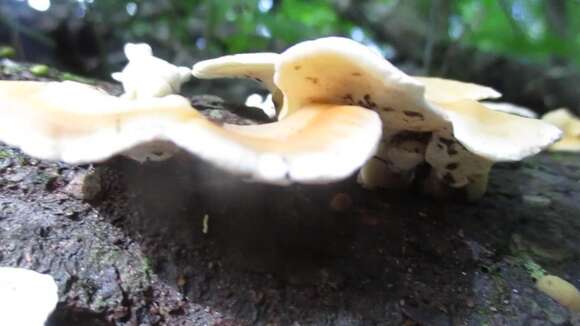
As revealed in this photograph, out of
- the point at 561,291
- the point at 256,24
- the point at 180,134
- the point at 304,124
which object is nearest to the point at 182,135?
the point at 180,134

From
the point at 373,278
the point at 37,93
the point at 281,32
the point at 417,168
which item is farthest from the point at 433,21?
the point at 37,93

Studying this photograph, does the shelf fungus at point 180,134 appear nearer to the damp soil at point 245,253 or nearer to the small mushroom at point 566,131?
the damp soil at point 245,253

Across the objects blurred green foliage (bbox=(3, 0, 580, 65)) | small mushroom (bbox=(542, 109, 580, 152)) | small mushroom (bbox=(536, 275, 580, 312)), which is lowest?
small mushroom (bbox=(536, 275, 580, 312))

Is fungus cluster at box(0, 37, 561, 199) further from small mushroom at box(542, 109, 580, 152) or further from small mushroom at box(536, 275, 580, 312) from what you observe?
small mushroom at box(542, 109, 580, 152)

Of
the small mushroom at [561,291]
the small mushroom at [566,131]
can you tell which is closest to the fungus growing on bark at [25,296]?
the small mushroom at [561,291]

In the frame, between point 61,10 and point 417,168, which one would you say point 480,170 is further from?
point 61,10

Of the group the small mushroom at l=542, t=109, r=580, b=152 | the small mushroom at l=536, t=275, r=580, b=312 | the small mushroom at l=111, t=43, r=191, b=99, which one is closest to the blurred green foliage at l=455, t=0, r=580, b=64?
the small mushroom at l=542, t=109, r=580, b=152
